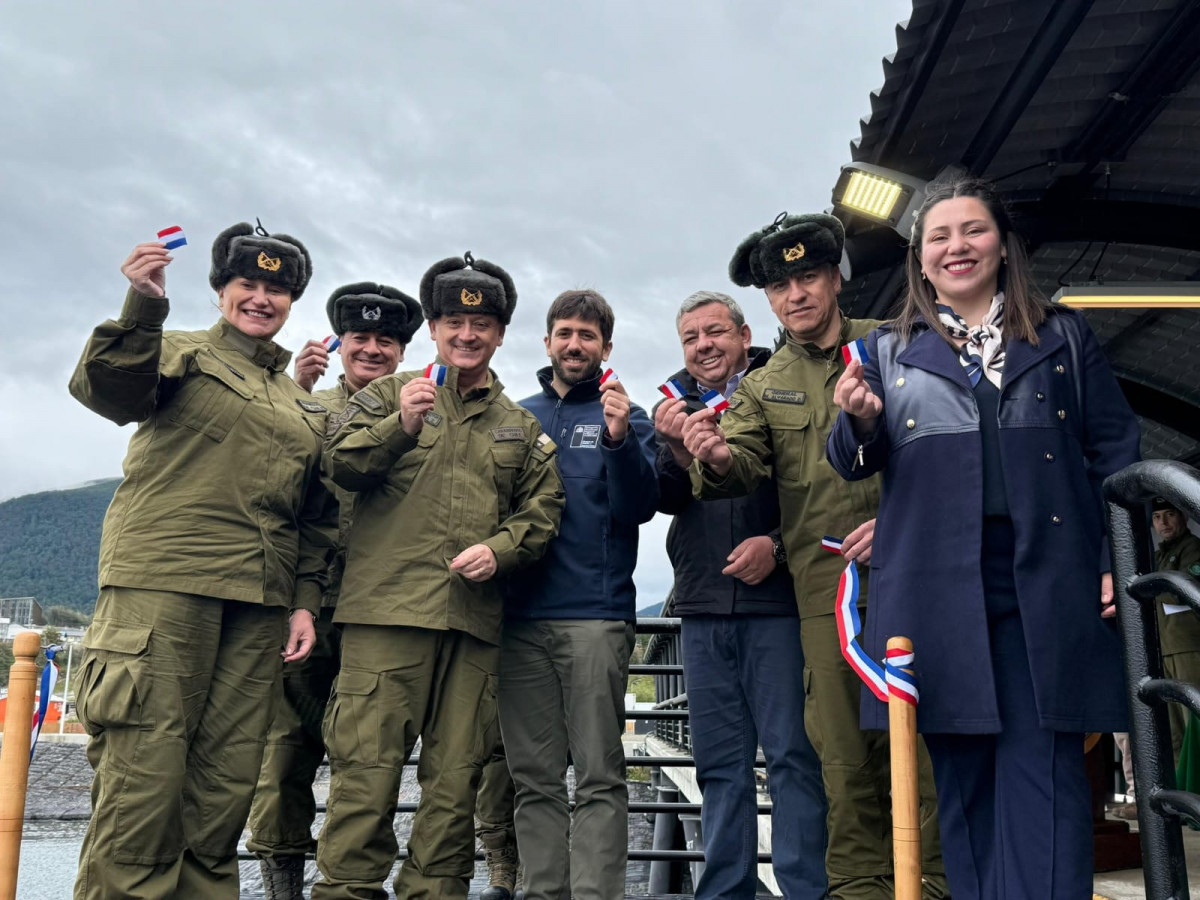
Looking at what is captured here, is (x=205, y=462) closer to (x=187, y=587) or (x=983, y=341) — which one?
(x=187, y=587)

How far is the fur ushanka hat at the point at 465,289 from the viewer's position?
321 centimetres

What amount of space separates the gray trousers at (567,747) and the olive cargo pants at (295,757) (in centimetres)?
73

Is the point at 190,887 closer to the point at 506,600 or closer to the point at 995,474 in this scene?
the point at 506,600

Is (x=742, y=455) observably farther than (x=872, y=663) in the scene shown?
Yes

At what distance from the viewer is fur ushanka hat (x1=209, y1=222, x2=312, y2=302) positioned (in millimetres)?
3096

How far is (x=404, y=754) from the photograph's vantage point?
2756mm

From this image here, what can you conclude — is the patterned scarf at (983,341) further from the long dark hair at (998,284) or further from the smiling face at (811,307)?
the smiling face at (811,307)

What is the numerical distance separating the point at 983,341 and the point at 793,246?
1068mm

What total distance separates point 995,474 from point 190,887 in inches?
90.0

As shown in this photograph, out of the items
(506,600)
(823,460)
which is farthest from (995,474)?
(506,600)

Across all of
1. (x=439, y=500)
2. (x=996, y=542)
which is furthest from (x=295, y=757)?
(x=996, y=542)

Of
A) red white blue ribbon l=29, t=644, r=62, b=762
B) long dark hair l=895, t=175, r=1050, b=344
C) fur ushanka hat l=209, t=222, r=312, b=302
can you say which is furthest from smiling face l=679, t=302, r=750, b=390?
red white blue ribbon l=29, t=644, r=62, b=762

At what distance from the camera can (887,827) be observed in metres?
2.54

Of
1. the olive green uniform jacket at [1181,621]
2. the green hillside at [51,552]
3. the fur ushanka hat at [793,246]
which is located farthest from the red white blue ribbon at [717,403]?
the green hillside at [51,552]
